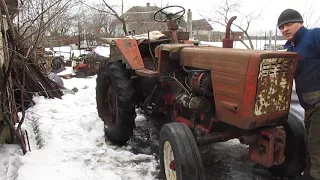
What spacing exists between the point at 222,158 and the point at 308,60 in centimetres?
179

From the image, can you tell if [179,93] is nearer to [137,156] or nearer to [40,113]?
[137,156]

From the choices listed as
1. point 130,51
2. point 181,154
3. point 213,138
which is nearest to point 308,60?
point 213,138

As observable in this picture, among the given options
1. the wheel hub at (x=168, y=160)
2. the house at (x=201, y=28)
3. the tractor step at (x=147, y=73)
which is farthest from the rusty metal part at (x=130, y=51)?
the house at (x=201, y=28)

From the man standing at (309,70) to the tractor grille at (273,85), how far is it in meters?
0.16

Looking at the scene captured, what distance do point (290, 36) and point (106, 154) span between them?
2.43 metres

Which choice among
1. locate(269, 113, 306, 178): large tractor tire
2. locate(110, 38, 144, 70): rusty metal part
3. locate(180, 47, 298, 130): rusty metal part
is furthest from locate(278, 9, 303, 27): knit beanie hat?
locate(110, 38, 144, 70): rusty metal part

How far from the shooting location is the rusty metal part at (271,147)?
2717mm

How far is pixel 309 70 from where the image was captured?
8.79 ft

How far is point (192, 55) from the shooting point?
3.27m

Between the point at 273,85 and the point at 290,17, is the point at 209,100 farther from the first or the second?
the point at 290,17

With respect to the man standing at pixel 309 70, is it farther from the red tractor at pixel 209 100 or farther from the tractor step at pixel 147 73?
the tractor step at pixel 147 73

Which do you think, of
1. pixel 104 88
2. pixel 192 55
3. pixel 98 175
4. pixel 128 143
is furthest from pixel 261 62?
pixel 104 88

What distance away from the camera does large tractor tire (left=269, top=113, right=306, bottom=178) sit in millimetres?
3270

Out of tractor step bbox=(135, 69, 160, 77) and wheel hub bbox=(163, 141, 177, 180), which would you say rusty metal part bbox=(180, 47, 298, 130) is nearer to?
wheel hub bbox=(163, 141, 177, 180)
